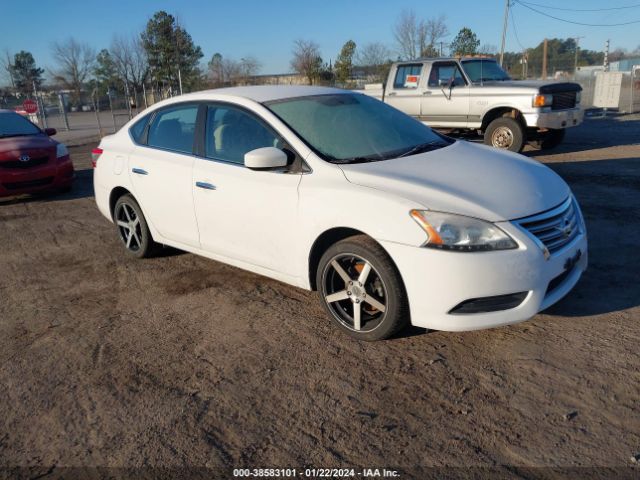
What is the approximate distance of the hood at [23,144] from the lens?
339 inches

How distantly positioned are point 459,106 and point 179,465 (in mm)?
9580

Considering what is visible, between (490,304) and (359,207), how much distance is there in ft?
3.20

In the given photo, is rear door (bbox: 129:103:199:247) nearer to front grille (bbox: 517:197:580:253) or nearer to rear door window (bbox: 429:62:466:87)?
front grille (bbox: 517:197:580:253)

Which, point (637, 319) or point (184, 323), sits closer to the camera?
point (637, 319)

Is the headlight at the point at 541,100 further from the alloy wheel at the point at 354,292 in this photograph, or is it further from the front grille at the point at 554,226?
the alloy wheel at the point at 354,292

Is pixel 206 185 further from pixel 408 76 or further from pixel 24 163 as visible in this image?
pixel 408 76

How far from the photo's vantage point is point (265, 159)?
3.70 meters

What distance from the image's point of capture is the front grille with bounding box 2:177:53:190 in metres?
8.61

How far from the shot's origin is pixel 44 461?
2.58m

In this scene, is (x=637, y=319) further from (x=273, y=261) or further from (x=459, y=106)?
(x=459, y=106)

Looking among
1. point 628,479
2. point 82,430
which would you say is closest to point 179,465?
point 82,430

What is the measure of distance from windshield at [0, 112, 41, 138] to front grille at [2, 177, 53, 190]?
45.0 inches

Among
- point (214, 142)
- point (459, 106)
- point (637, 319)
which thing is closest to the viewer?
point (637, 319)

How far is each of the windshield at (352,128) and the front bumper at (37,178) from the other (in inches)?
245
